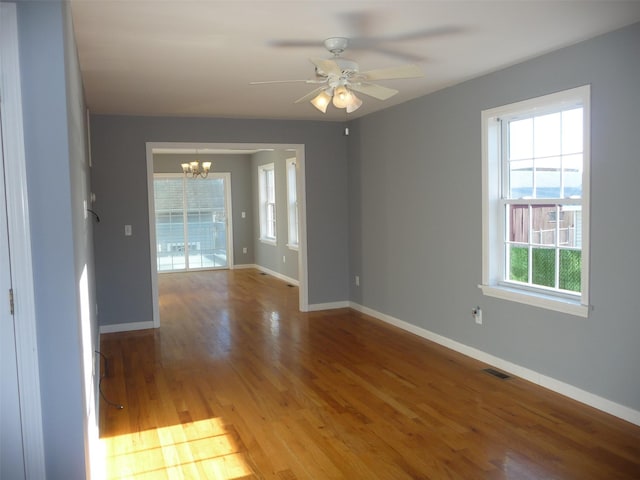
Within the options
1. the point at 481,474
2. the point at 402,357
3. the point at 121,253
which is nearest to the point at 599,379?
the point at 481,474

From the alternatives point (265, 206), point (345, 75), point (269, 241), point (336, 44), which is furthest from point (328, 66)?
point (265, 206)

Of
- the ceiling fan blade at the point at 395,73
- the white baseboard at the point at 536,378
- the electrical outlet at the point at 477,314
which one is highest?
the ceiling fan blade at the point at 395,73

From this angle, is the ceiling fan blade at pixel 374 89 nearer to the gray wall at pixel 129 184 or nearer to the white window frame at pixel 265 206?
the gray wall at pixel 129 184

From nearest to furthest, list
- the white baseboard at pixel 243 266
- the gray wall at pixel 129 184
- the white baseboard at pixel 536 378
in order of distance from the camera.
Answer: the white baseboard at pixel 536 378 < the gray wall at pixel 129 184 < the white baseboard at pixel 243 266

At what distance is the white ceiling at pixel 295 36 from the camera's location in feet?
9.25

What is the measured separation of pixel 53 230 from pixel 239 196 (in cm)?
930

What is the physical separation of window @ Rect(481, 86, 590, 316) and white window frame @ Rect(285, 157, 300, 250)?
484 cm

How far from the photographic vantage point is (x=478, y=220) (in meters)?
4.64

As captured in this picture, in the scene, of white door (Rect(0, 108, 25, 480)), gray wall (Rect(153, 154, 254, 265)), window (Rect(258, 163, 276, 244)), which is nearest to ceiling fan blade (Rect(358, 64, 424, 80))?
white door (Rect(0, 108, 25, 480))

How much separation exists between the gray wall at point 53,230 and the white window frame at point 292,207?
22.8 feet

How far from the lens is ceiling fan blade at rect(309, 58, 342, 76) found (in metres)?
2.98

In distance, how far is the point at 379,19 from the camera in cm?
300

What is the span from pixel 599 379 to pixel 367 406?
1.55 m

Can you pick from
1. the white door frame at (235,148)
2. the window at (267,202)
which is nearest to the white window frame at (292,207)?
the window at (267,202)
